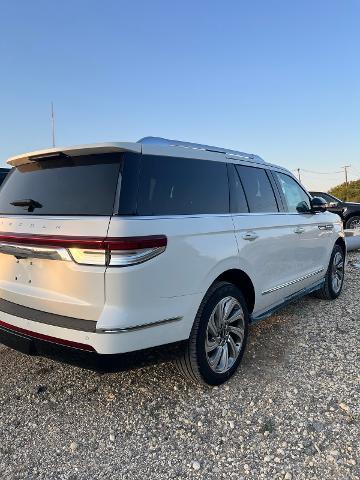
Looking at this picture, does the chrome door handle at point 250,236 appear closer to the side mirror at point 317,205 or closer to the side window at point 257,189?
the side window at point 257,189

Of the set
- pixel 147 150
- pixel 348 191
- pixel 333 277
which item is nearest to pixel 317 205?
pixel 333 277

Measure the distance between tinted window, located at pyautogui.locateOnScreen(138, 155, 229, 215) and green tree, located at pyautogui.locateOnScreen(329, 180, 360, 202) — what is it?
2034 inches

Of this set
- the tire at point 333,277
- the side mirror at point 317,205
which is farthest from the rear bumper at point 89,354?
the tire at point 333,277

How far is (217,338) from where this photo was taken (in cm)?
313

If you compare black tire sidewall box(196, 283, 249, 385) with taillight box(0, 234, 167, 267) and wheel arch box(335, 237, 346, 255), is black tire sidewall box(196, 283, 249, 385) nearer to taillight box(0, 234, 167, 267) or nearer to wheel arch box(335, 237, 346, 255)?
taillight box(0, 234, 167, 267)

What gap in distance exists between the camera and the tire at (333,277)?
18.0ft

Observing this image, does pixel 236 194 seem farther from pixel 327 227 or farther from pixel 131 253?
pixel 327 227

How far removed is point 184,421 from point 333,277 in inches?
143

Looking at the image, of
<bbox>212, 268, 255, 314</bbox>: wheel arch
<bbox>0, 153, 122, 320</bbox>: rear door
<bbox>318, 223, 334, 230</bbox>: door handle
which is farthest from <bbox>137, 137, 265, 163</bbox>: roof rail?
<bbox>318, 223, 334, 230</bbox>: door handle

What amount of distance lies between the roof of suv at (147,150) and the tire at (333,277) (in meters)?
2.48

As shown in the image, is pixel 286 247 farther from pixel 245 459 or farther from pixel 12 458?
pixel 12 458

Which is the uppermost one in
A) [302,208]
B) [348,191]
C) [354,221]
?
[348,191]

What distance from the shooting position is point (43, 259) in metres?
2.53

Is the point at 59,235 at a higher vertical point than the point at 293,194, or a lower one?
lower
